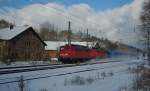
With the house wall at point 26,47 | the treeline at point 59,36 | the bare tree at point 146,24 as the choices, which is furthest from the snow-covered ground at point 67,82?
the treeline at point 59,36

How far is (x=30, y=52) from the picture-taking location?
166 feet

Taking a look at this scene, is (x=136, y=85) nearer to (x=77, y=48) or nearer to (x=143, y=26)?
(x=77, y=48)

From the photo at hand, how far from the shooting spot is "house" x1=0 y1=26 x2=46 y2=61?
46.6 m

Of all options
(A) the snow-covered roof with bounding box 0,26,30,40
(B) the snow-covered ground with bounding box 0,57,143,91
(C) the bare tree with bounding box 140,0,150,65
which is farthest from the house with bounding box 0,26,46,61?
(B) the snow-covered ground with bounding box 0,57,143,91

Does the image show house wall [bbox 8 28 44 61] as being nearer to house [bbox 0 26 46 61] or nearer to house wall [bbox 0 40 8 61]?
house [bbox 0 26 46 61]

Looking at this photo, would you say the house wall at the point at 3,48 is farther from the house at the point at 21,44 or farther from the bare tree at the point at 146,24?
the bare tree at the point at 146,24

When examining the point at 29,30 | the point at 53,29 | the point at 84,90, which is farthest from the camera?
the point at 53,29

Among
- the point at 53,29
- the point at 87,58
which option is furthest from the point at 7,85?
the point at 53,29

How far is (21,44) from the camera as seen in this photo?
49.9 meters

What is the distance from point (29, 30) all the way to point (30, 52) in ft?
15.1

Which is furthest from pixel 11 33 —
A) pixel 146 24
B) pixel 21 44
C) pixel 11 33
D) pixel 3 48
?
pixel 146 24

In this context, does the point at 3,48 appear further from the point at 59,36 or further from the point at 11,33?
the point at 59,36

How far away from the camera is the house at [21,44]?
153 ft

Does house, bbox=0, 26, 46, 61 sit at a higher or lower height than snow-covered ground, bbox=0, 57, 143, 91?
higher
